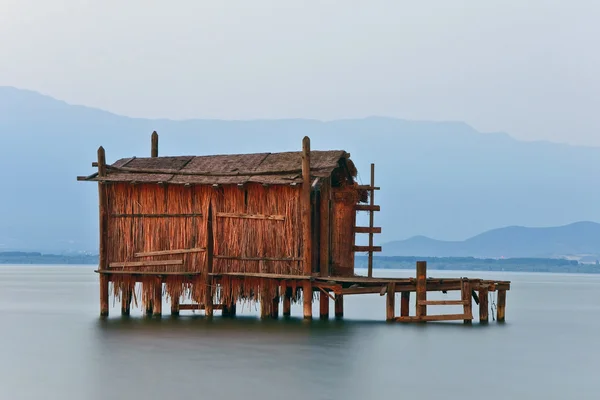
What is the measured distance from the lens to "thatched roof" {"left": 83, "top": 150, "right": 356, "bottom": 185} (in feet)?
115

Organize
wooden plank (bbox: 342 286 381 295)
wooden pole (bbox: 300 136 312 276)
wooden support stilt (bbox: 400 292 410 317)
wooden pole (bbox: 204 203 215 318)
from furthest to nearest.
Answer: wooden support stilt (bbox: 400 292 410 317)
wooden pole (bbox: 204 203 215 318)
wooden plank (bbox: 342 286 381 295)
wooden pole (bbox: 300 136 312 276)

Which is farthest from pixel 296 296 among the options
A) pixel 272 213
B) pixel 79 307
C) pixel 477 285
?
pixel 79 307

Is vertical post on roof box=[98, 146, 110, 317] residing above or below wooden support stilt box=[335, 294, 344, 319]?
above

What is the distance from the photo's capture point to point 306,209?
3431 centimetres

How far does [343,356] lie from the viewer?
29844 millimetres

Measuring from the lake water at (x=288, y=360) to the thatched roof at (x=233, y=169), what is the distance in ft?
16.8

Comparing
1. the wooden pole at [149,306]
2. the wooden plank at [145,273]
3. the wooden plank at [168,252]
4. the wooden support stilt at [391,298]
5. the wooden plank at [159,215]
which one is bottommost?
the wooden pole at [149,306]

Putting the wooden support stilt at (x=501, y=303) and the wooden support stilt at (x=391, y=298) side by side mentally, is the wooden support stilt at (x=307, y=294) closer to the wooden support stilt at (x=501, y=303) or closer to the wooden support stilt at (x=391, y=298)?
the wooden support stilt at (x=391, y=298)

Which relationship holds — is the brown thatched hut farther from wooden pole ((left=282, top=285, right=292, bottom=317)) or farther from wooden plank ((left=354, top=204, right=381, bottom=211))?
wooden plank ((left=354, top=204, right=381, bottom=211))

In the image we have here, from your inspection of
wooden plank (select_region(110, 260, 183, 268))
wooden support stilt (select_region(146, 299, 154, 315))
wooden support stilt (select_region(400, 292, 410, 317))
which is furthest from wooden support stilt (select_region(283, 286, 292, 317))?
wooden support stilt (select_region(146, 299, 154, 315))

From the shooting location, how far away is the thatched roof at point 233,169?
3494cm

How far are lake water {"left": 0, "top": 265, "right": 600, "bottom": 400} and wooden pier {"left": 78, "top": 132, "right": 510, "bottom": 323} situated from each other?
128cm

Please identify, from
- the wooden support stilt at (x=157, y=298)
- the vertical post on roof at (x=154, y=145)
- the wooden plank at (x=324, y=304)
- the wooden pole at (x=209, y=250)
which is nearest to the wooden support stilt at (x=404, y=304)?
the wooden plank at (x=324, y=304)

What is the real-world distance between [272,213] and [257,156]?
2854 millimetres
